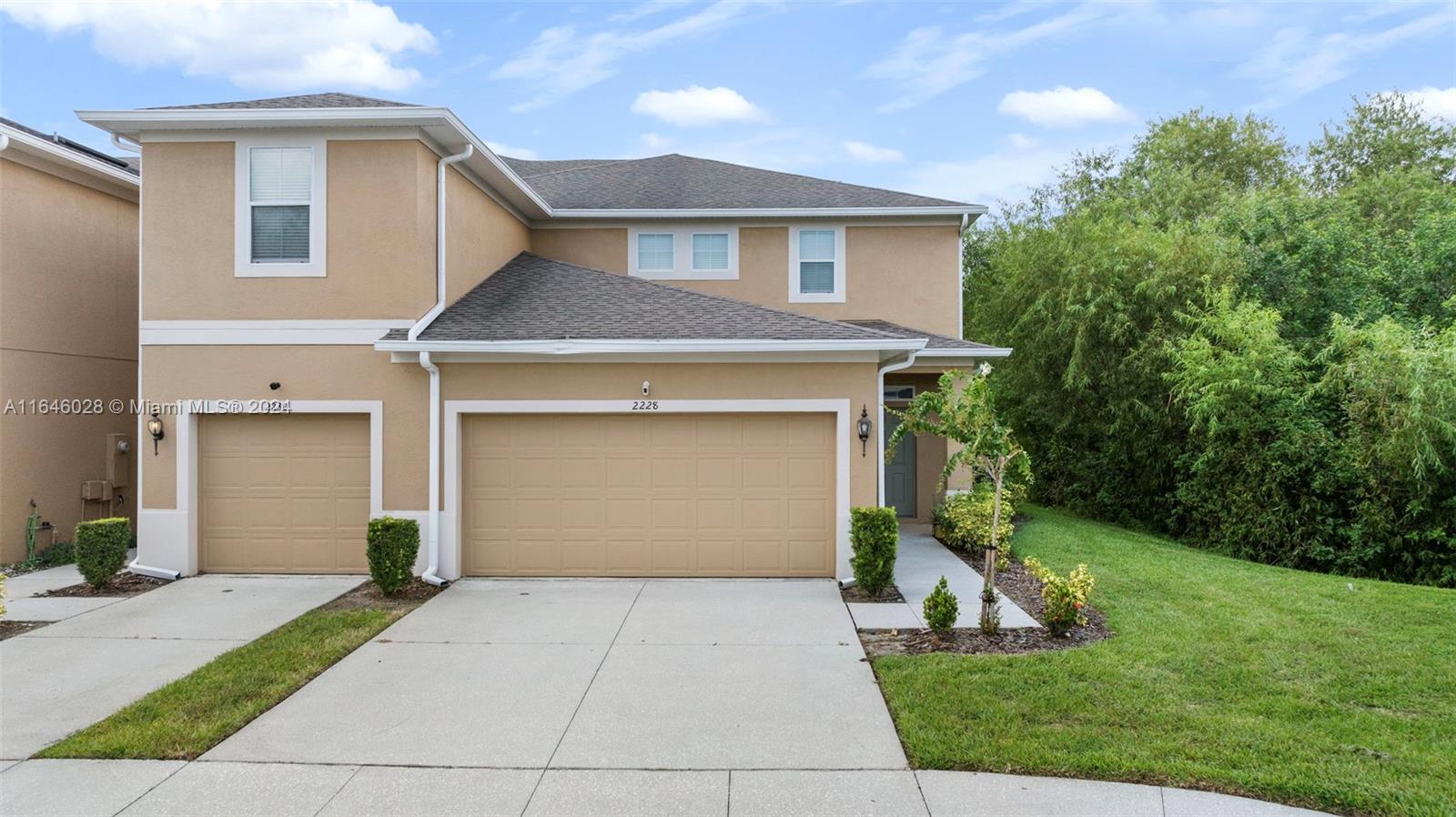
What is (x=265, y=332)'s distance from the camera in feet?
31.1

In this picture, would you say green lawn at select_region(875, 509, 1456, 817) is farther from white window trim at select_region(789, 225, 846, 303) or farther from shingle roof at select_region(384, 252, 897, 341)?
white window trim at select_region(789, 225, 846, 303)

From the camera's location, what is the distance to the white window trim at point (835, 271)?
13602 mm

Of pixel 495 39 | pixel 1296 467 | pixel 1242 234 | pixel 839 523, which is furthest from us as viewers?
pixel 1242 234

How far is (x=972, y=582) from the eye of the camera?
9430mm

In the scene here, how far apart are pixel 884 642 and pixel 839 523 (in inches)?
97.0

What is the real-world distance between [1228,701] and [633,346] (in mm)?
6147

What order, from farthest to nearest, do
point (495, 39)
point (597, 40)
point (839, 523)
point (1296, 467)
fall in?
point (597, 40)
point (495, 39)
point (1296, 467)
point (839, 523)

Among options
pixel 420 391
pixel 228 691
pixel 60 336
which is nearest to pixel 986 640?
pixel 228 691

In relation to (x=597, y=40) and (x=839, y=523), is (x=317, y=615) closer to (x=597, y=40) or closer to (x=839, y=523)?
(x=839, y=523)

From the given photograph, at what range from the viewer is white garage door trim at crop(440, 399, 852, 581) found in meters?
9.45

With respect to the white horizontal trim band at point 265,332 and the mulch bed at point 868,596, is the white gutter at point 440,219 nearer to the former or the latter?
the white horizontal trim band at point 265,332

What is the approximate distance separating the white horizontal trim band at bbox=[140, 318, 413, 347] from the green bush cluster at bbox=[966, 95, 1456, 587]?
36.3 feet

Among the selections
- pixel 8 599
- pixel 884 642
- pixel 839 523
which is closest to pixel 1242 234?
pixel 839 523

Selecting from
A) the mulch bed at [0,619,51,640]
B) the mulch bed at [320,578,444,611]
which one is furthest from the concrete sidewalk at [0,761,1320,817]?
the mulch bed at [320,578,444,611]
